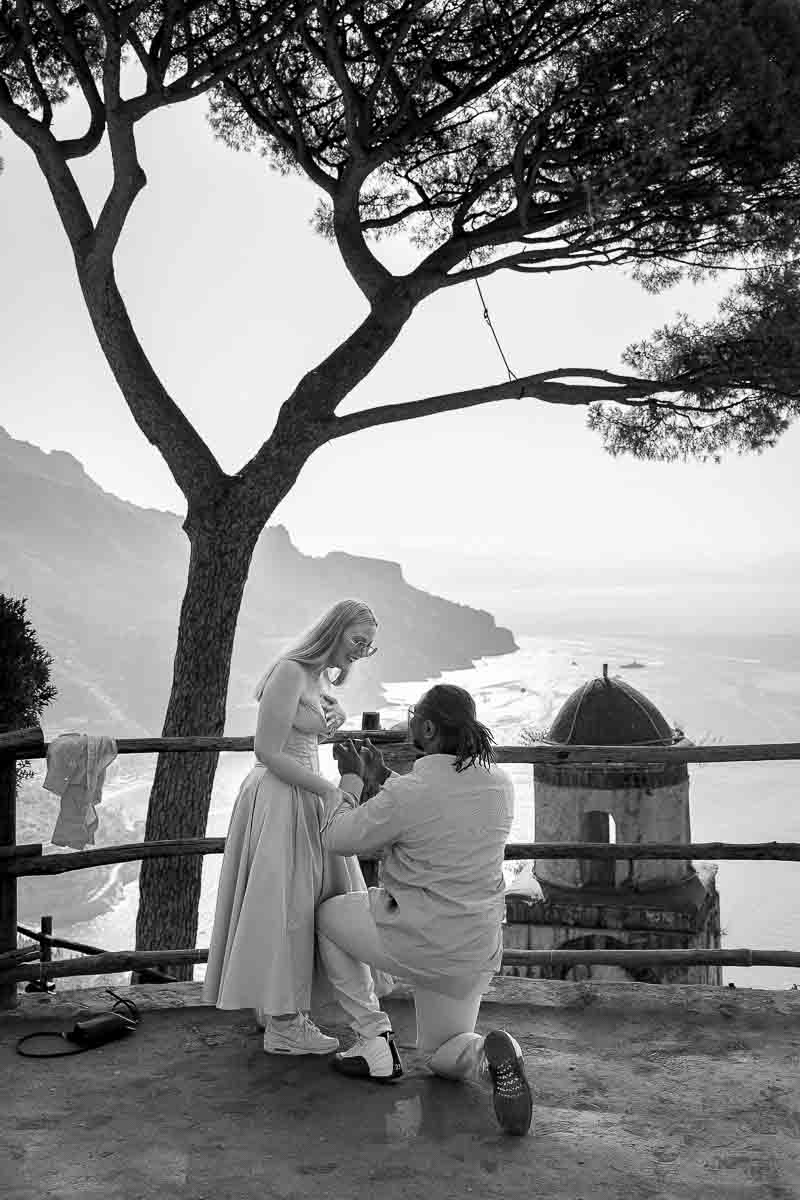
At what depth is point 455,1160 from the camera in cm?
283

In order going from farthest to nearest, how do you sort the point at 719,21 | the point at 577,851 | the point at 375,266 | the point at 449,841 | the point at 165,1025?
the point at 375,266, the point at 719,21, the point at 577,851, the point at 165,1025, the point at 449,841

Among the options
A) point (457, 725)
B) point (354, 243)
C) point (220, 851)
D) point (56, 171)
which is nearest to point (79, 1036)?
point (220, 851)

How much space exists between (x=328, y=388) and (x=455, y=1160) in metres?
5.72

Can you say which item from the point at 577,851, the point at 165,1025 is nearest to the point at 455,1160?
the point at 165,1025

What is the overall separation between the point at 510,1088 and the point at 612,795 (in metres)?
11.9

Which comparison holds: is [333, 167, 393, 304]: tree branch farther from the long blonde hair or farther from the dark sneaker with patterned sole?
the dark sneaker with patterned sole

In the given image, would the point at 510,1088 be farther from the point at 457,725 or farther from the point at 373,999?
the point at 457,725

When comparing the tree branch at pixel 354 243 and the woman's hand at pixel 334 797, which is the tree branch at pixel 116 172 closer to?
the tree branch at pixel 354 243

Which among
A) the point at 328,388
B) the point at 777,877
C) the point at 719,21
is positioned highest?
the point at 719,21

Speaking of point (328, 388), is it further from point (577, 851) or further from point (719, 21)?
point (577, 851)

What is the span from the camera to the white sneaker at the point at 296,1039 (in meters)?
3.52

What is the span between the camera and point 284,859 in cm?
346

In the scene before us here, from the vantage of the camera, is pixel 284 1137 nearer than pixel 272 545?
Yes

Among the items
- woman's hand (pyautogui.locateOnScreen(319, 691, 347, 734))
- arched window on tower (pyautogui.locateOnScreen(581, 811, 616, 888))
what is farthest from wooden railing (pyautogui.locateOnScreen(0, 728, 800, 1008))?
arched window on tower (pyautogui.locateOnScreen(581, 811, 616, 888))
